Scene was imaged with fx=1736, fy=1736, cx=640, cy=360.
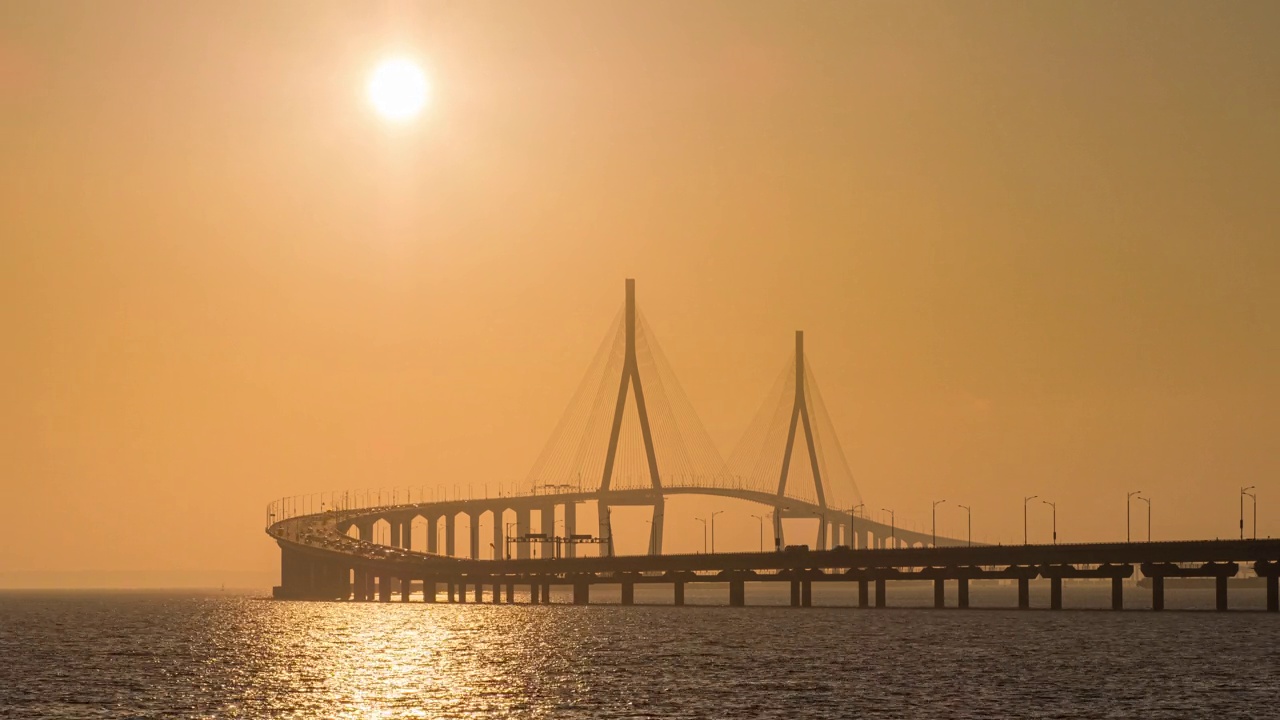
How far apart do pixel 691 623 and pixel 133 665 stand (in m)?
65.3

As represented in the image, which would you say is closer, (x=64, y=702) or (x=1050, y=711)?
(x=1050, y=711)

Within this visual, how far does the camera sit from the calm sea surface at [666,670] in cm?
7962

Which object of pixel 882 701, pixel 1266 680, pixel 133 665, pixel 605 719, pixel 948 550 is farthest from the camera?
pixel 948 550

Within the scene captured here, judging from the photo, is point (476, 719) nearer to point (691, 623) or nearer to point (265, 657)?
point (265, 657)

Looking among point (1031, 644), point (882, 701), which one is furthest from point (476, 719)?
point (1031, 644)

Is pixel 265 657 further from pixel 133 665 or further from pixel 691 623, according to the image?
pixel 691 623

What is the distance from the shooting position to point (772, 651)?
11625 centimetres

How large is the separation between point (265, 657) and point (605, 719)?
50393mm

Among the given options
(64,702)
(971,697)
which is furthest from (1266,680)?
(64,702)

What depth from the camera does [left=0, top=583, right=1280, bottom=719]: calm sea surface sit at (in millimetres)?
79625

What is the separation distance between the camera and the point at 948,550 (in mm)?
175500

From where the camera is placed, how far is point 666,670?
9969cm

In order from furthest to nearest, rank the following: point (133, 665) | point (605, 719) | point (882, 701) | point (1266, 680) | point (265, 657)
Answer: point (265, 657)
point (133, 665)
point (1266, 680)
point (882, 701)
point (605, 719)

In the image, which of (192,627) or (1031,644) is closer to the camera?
(1031,644)
